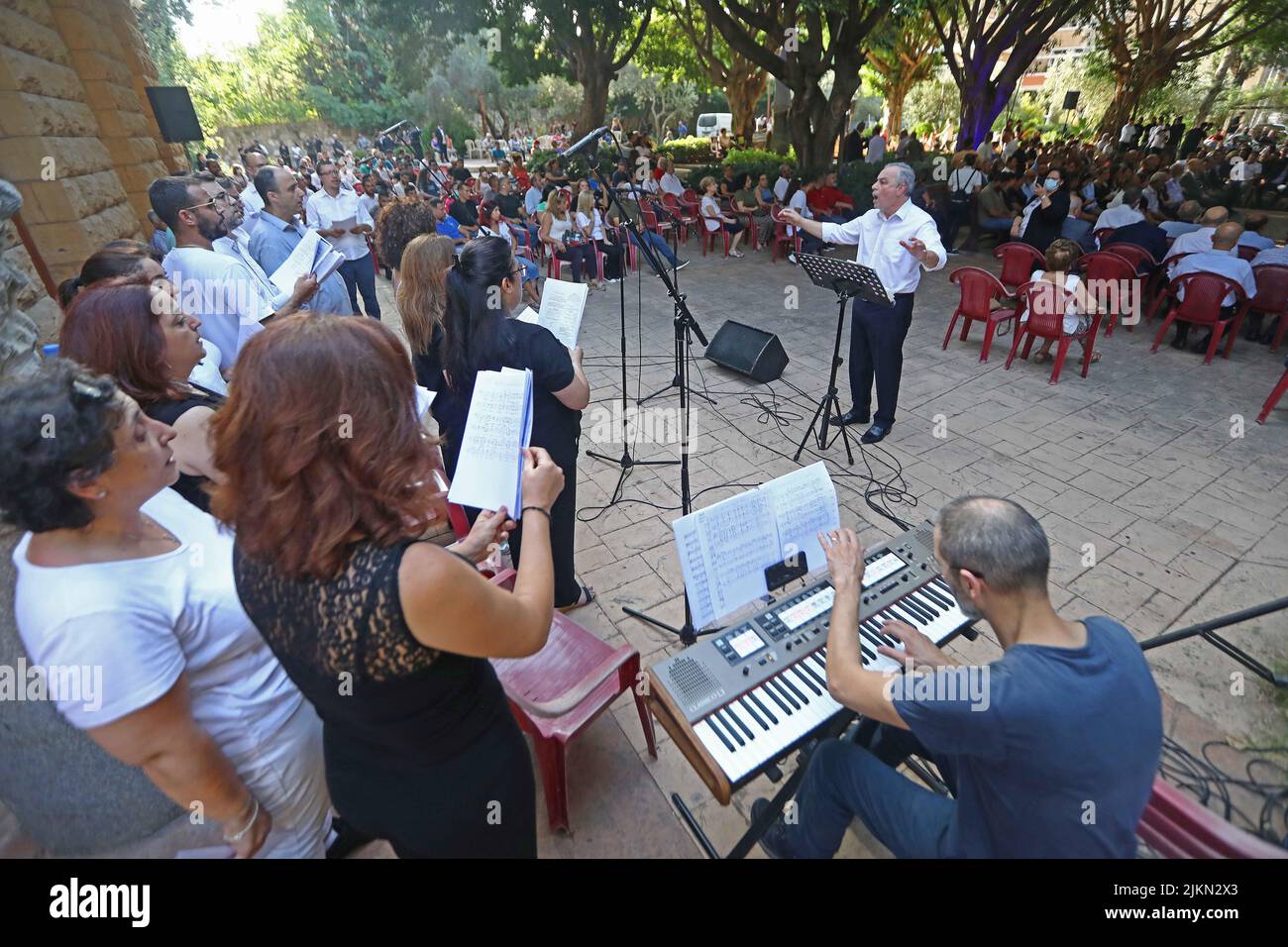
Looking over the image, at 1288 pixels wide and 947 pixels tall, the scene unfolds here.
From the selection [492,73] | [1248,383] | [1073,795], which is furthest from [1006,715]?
[492,73]

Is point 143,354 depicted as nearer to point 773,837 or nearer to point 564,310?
point 564,310

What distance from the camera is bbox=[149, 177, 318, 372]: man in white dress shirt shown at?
3.31 metres

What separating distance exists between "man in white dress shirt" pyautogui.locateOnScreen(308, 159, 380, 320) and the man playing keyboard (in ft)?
19.8

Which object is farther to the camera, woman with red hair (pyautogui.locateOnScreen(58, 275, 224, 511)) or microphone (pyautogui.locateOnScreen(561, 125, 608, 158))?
microphone (pyautogui.locateOnScreen(561, 125, 608, 158))

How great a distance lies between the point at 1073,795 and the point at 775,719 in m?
0.75

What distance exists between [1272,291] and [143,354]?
30.5ft

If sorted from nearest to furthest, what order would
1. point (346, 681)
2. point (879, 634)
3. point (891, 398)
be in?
point (346, 681)
point (879, 634)
point (891, 398)

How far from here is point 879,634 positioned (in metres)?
2.12

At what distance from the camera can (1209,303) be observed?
5961mm

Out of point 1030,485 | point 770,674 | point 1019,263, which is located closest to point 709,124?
point 1019,263

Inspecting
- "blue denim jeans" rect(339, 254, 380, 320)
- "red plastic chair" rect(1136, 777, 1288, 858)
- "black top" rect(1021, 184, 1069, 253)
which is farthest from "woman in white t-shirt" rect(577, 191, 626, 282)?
"red plastic chair" rect(1136, 777, 1288, 858)

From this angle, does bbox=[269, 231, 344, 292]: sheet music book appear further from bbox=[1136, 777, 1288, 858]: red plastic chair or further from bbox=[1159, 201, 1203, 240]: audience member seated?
bbox=[1159, 201, 1203, 240]: audience member seated

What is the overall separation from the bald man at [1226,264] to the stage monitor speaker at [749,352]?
438 cm
